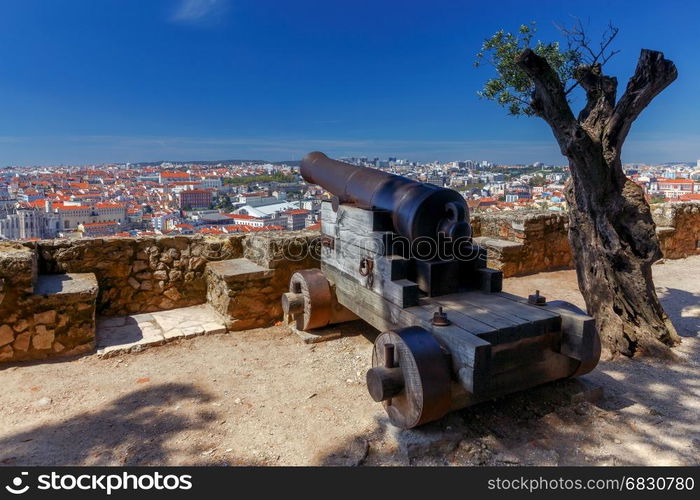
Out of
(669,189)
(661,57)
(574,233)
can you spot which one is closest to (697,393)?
(574,233)

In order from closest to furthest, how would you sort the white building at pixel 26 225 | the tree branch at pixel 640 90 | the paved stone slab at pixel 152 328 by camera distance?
the tree branch at pixel 640 90, the paved stone slab at pixel 152 328, the white building at pixel 26 225

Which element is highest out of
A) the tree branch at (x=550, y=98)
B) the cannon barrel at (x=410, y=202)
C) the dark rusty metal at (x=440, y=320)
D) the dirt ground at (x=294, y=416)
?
the tree branch at (x=550, y=98)

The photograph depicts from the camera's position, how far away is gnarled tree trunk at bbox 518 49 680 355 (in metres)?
4.25

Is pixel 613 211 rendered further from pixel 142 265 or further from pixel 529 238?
pixel 142 265

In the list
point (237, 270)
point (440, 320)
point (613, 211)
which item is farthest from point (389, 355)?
point (613, 211)

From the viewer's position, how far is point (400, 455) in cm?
264

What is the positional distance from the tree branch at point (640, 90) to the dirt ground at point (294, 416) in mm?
2261

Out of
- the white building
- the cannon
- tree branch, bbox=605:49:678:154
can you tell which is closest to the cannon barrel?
the cannon

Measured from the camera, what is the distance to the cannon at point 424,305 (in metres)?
2.54

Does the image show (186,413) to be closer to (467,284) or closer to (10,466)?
(10,466)

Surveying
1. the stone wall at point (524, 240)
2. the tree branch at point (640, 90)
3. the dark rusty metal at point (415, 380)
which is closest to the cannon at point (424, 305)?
the dark rusty metal at point (415, 380)

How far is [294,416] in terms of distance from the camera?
3.14m

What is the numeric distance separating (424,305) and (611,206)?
2.64 metres

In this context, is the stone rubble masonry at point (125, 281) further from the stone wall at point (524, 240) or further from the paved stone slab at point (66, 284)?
the stone wall at point (524, 240)
